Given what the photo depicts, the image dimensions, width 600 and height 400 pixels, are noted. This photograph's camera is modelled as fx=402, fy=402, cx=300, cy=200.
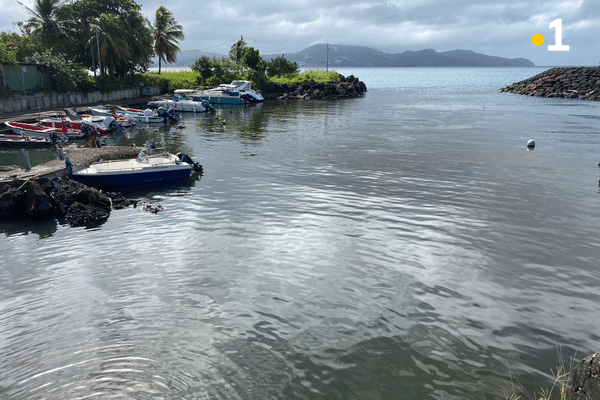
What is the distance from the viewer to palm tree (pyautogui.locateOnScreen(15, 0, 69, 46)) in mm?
62875

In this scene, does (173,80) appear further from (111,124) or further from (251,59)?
(111,124)

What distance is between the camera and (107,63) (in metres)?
70.2

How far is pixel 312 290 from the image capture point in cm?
1385

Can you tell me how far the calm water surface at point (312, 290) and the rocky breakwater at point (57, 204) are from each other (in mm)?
997

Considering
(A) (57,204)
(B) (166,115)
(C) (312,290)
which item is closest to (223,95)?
(B) (166,115)

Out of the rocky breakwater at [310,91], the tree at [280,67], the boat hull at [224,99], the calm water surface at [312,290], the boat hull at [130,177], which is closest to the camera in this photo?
the calm water surface at [312,290]

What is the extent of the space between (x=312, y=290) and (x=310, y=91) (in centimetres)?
8767

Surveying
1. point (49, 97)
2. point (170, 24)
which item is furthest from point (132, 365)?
point (170, 24)

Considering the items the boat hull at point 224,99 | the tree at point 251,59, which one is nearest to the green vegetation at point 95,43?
the boat hull at point 224,99

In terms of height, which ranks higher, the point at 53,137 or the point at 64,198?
the point at 53,137

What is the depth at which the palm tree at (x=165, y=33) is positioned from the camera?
85.6 metres

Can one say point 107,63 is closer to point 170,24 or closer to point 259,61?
point 170,24

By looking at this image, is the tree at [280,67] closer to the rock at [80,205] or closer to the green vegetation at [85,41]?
the green vegetation at [85,41]

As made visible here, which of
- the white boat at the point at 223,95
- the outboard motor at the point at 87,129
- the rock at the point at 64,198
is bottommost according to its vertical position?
the rock at the point at 64,198
